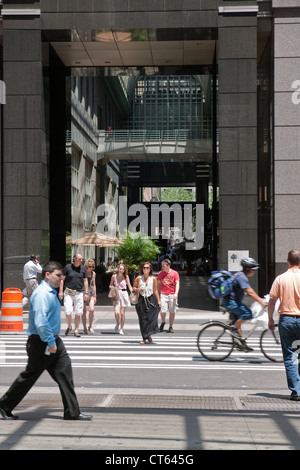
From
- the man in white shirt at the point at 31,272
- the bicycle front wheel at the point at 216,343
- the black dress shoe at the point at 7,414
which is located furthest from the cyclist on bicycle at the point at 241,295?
the man in white shirt at the point at 31,272

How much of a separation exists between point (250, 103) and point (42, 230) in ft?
26.1

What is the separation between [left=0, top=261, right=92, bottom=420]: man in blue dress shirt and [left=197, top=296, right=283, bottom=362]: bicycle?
486 cm

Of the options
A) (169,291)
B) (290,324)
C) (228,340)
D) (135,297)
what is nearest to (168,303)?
(169,291)

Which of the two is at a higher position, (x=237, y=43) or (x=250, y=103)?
(x=237, y=43)

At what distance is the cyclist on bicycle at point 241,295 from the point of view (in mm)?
11922

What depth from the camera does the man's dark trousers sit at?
7.32 meters

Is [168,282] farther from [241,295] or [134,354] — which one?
[241,295]

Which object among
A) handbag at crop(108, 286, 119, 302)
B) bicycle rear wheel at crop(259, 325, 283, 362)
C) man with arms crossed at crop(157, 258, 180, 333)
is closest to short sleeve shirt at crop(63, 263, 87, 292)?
handbag at crop(108, 286, 119, 302)

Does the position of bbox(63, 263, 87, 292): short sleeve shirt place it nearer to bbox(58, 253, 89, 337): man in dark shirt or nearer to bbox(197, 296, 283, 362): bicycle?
bbox(58, 253, 89, 337): man in dark shirt

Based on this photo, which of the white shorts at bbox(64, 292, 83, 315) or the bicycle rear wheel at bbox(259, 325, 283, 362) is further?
the white shorts at bbox(64, 292, 83, 315)
